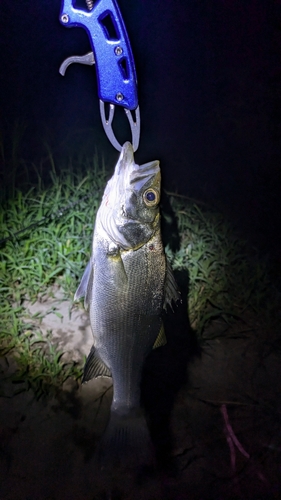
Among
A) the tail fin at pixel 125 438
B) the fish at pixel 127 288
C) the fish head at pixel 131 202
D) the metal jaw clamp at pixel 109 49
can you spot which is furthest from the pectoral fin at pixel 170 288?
the metal jaw clamp at pixel 109 49

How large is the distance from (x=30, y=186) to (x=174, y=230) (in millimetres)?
1223

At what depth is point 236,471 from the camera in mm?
1877

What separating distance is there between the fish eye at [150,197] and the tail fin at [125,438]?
82cm

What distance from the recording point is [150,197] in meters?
1.27

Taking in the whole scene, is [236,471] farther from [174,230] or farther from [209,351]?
[174,230]

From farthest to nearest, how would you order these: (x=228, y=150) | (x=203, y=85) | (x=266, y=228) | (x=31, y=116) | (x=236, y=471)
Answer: (x=266, y=228)
(x=228, y=150)
(x=31, y=116)
(x=203, y=85)
(x=236, y=471)

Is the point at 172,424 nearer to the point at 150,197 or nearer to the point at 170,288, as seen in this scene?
the point at 170,288

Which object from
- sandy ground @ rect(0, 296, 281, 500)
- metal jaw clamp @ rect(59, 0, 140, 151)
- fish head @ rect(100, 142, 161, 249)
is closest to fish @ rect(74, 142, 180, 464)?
fish head @ rect(100, 142, 161, 249)

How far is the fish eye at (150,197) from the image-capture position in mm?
1260

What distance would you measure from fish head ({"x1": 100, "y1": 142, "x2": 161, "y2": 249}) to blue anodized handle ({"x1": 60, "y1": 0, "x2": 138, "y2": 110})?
220 millimetres

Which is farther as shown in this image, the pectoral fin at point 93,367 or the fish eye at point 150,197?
the pectoral fin at point 93,367

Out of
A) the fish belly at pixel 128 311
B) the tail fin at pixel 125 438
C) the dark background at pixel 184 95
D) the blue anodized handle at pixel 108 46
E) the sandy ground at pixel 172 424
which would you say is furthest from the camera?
the dark background at pixel 184 95

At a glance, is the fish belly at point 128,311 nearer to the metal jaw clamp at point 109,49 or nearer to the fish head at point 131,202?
the fish head at point 131,202

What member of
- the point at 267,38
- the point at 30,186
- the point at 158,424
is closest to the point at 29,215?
the point at 30,186
